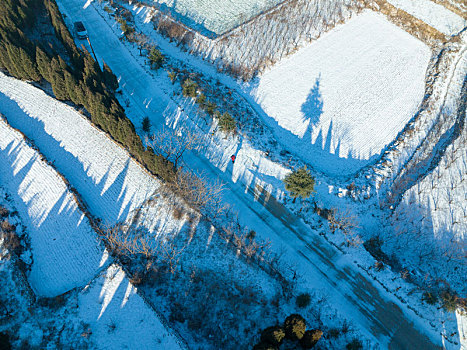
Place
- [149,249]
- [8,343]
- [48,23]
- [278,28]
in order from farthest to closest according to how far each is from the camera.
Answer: [278,28] < [48,23] < [149,249] < [8,343]

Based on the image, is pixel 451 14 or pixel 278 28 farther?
pixel 451 14

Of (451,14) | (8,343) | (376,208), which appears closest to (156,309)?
(8,343)

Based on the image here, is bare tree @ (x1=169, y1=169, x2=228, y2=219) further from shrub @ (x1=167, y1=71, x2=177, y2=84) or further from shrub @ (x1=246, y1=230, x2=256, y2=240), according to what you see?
shrub @ (x1=167, y1=71, x2=177, y2=84)

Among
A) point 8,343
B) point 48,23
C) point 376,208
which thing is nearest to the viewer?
point 8,343

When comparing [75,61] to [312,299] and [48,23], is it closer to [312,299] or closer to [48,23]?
[48,23]

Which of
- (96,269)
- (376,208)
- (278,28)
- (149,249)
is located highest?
(278,28)

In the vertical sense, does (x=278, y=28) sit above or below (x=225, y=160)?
above

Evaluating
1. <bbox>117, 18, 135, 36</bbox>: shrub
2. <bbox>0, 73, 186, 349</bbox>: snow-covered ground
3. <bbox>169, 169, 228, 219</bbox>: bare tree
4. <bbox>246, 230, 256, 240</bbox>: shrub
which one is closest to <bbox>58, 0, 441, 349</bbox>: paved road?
<bbox>246, 230, 256, 240</bbox>: shrub
